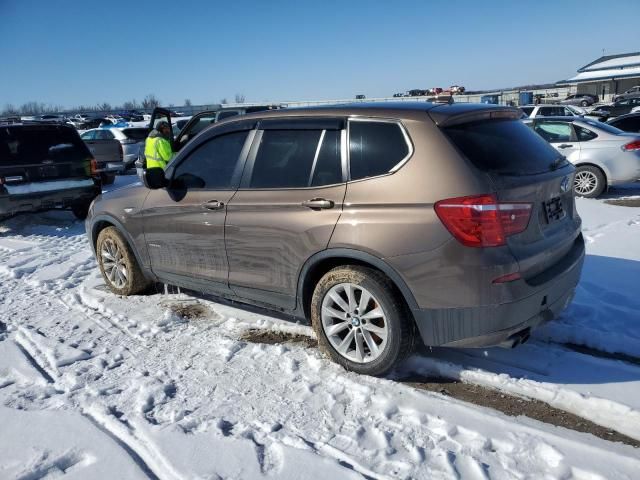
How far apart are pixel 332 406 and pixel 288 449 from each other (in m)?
0.48

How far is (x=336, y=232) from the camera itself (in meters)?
3.40

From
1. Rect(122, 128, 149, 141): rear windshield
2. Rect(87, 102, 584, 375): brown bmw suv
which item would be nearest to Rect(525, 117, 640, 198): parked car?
Rect(87, 102, 584, 375): brown bmw suv

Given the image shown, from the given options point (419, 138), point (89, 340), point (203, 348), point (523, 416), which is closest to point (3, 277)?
point (89, 340)

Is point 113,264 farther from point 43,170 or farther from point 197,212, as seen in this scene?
point 43,170

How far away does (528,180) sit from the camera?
10.5ft

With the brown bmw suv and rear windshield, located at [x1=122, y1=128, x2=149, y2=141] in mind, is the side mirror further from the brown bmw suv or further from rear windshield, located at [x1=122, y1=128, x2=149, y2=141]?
rear windshield, located at [x1=122, y1=128, x2=149, y2=141]

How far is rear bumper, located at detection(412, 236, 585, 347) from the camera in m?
3.04

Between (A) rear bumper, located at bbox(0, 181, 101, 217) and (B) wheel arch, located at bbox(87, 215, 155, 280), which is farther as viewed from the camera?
(A) rear bumper, located at bbox(0, 181, 101, 217)

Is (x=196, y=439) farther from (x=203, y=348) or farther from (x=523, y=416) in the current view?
(x=523, y=416)

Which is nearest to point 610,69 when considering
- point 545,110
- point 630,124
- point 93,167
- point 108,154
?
point 545,110

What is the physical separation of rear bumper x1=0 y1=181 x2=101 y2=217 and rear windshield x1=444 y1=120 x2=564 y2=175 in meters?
7.72

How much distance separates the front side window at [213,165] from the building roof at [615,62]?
236ft

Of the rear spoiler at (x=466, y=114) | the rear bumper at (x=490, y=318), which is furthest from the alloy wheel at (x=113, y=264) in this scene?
the rear spoiler at (x=466, y=114)

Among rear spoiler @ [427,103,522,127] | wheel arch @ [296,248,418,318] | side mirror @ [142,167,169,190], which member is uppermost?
rear spoiler @ [427,103,522,127]
